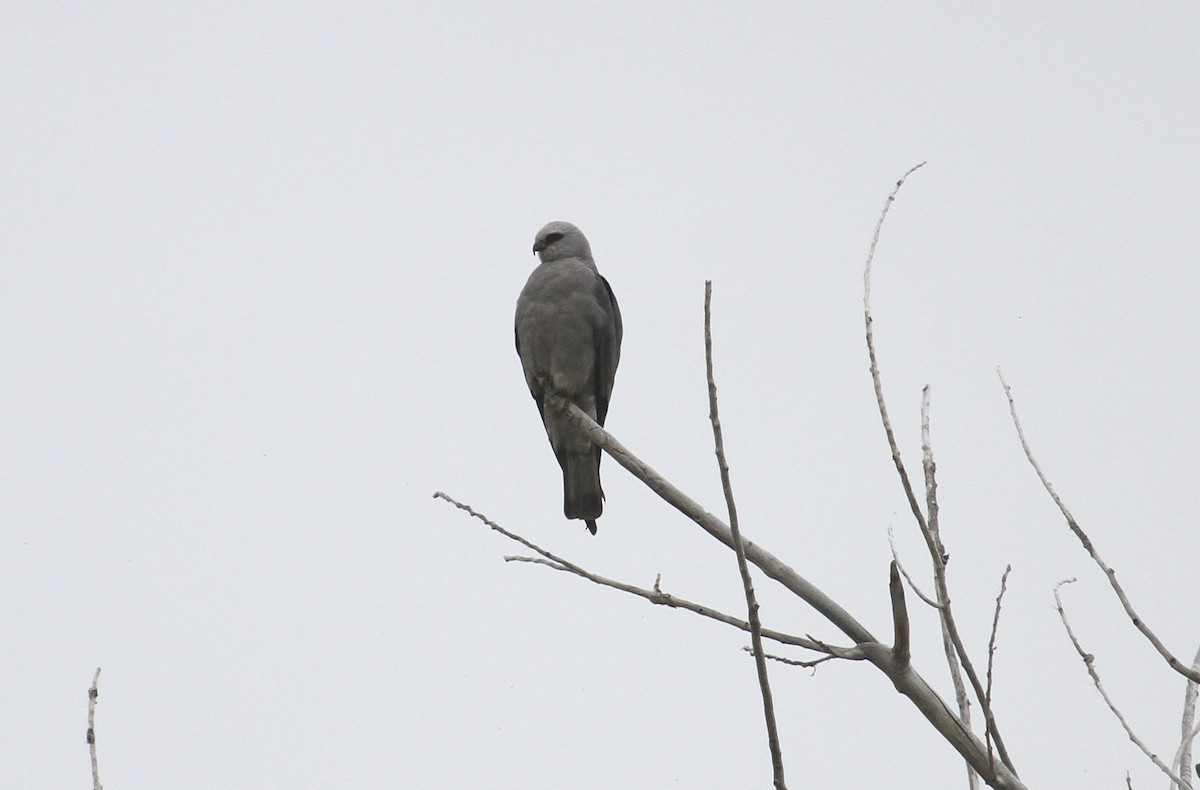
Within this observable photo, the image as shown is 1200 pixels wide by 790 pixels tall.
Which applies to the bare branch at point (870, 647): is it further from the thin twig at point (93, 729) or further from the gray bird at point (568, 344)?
the gray bird at point (568, 344)

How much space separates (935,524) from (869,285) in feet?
1.95

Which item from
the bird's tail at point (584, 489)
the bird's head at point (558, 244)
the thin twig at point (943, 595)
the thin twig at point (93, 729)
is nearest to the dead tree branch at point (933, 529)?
the thin twig at point (943, 595)

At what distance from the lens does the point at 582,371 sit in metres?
6.36

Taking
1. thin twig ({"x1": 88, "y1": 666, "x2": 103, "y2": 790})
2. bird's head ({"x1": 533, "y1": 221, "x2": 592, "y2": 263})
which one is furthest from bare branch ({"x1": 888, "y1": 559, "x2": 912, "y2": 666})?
bird's head ({"x1": 533, "y1": 221, "x2": 592, "y2": 263})

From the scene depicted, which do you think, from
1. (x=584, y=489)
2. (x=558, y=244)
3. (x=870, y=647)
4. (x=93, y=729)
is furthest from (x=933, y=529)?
(x=558, y=244)

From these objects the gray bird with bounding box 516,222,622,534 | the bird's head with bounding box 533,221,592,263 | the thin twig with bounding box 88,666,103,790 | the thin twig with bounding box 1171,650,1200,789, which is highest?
the bird's head with bounding box 533,221,592,263

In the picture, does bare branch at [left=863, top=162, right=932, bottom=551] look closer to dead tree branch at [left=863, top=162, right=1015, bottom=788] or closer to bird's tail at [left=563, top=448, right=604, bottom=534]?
dead tree branch at [left=863, top=162, right=1015, bottom=788]

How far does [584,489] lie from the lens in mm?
5891

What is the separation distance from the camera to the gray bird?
20.2 ft

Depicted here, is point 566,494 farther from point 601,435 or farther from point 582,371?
→ point 601,435

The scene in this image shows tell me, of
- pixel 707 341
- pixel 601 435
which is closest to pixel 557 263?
pixel 601 435

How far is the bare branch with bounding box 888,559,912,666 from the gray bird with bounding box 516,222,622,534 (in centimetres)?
364

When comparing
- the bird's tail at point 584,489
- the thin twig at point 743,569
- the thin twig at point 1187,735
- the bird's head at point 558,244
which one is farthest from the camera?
the bird's head at point 558,244

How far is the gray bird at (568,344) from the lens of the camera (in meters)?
6.17
